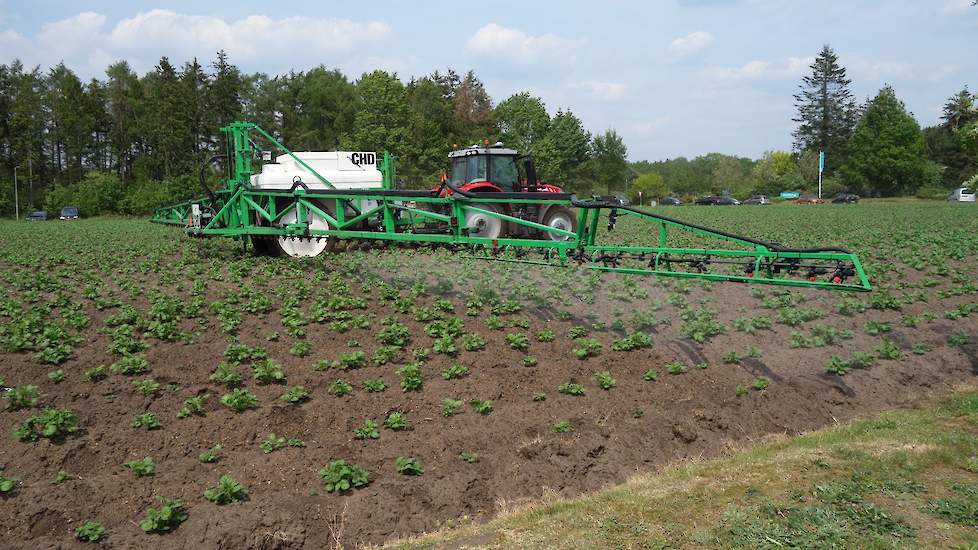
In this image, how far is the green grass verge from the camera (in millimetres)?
3906

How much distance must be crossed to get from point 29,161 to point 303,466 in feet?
207

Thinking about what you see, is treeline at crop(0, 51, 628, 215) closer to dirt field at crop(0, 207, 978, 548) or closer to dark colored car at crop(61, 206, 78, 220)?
dark colored car at crop(61, 206, 78, 220)

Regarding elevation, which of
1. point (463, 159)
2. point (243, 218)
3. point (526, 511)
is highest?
point (463, 159)

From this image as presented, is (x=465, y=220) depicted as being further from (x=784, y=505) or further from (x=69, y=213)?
(x=69, y=213)

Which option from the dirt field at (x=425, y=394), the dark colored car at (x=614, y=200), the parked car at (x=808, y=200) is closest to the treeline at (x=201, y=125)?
the dark colored car at (x=614, y=200)

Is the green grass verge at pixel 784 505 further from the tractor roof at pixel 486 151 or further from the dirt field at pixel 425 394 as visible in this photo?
the tractor roof at pixel 486 151

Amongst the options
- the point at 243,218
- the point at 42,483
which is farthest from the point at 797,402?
the point at 243,218

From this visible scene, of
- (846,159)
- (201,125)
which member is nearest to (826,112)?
(846,159)

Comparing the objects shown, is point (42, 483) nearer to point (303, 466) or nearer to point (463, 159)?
point (303, 466)

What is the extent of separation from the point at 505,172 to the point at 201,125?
163 feet

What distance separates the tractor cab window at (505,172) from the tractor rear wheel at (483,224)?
362 centimetres

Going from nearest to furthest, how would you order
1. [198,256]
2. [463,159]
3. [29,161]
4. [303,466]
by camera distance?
[303,466] → [198,256] → [463,159] → [29,161]

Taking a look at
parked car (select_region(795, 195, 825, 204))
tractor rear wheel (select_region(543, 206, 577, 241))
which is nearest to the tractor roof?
tractor rear wheel (select_region(543, 206, 577, 241))

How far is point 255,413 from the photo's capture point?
6.08 meters
